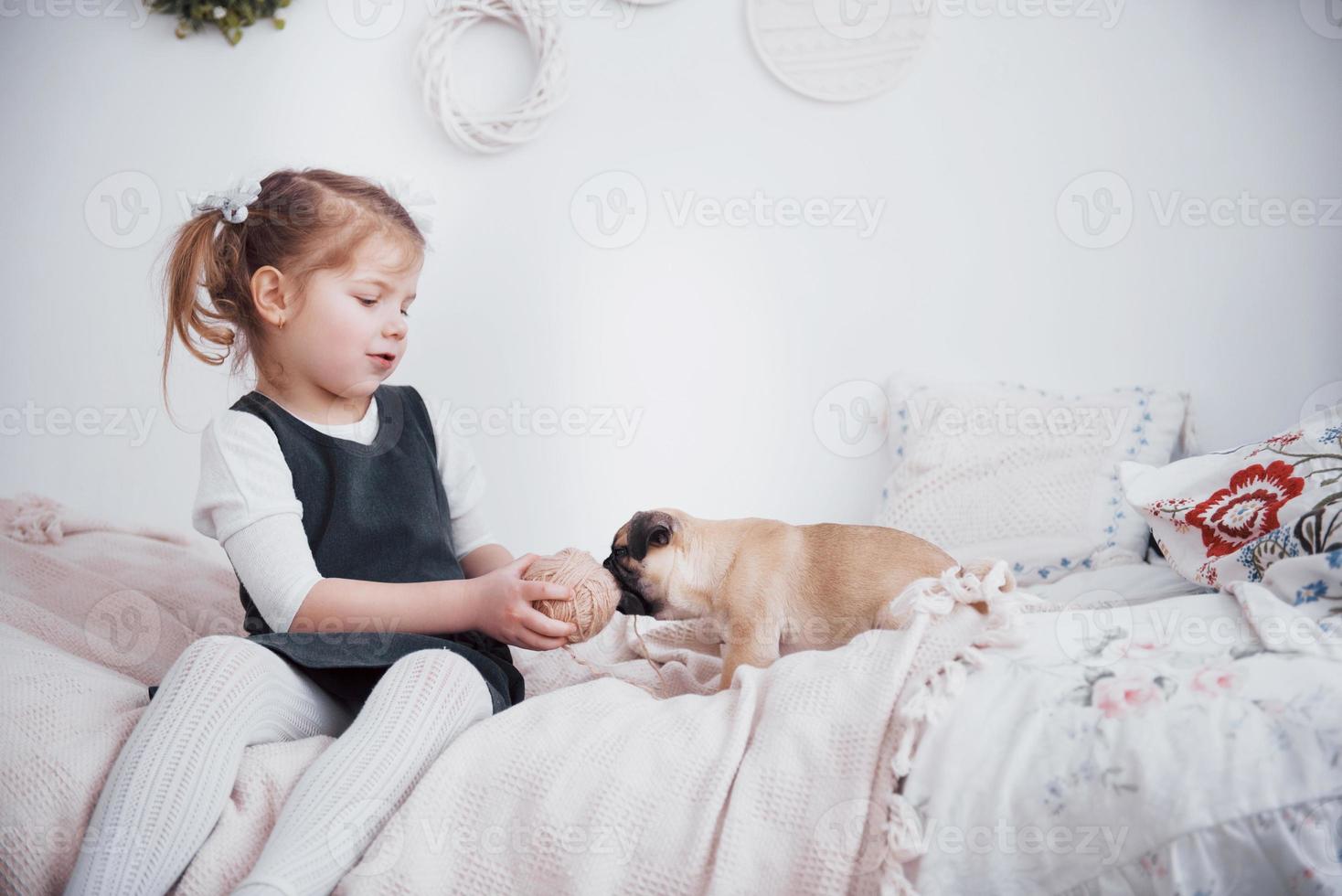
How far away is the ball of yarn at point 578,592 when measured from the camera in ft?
3.43

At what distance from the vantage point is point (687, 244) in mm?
1937

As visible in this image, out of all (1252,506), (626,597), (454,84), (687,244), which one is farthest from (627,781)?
(454,84)

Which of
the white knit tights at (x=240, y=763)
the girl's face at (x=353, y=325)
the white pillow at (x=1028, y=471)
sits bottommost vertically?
the white knit tights at (x=240, y=763)

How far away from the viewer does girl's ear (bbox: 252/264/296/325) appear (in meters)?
1.21

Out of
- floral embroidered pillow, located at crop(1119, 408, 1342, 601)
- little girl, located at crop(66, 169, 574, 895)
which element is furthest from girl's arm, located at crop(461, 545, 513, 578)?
floral embroidered pillow, located at crop(1119, 408, 1342, 601)

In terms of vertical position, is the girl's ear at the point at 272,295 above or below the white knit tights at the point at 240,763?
above

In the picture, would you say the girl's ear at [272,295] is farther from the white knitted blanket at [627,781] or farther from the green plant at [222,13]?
the green plant at [222,13]

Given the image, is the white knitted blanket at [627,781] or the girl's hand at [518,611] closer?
the white knitted blanket at [627,781]

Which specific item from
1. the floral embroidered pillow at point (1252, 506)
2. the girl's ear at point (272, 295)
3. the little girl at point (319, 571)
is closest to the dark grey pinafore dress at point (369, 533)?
the little girl at point (319, 571)

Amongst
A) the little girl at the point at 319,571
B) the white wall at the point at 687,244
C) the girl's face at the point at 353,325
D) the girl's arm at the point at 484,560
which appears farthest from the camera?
the white wall at the point at 687,244

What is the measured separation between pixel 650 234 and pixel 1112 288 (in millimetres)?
909

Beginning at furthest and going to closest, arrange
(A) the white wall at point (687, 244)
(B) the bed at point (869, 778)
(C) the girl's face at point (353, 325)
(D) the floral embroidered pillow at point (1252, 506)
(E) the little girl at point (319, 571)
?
(A) the white wall at point (687, 244) → (C) the girl's face at point (353, 325) → (D) the floral embroidered pillow at point (1252, 506) → (E) the little girl at point (319, 571) → (B) the bed at point (869, 778)

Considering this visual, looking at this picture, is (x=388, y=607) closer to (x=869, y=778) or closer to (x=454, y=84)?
(x=869, y=778)

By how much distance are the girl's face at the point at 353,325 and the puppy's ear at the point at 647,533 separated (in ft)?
1.25
